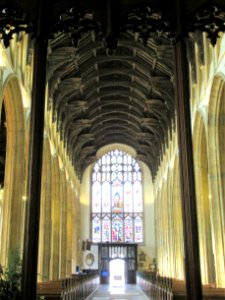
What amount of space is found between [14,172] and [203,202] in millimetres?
8896

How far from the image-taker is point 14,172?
1519 cm

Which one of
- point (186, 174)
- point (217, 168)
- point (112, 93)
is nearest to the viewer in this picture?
point (186, 174)

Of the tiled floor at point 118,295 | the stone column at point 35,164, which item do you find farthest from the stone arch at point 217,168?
the stone column at point 35,164

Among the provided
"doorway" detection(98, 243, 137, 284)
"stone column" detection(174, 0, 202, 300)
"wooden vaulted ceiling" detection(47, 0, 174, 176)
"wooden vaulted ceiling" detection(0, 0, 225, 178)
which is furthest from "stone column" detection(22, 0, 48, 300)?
"doorway" detection(98, 243, 137, 284)

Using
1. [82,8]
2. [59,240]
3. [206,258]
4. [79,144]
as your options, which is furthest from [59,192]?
[82,8]

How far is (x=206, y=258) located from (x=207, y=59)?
838 cm

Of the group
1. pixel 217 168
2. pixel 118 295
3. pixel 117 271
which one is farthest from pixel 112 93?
pixel 117 271

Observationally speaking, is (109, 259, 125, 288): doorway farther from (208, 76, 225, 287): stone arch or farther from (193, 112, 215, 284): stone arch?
(208, 76, 225, 287): stone arch

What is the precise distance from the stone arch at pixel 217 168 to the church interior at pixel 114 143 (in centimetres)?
4

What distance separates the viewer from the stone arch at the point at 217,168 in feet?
49.5

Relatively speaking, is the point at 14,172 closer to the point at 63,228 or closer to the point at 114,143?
the point at 63,228

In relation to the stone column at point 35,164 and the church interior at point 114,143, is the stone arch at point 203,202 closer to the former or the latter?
the church interior at point 114,143

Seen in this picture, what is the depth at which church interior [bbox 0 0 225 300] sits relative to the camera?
516cm

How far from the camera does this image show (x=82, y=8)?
5.31 meters
